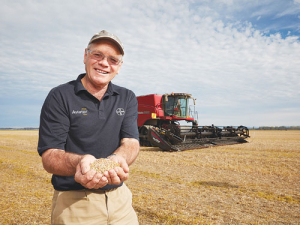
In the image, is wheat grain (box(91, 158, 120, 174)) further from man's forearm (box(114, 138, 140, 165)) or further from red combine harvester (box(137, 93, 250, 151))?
red combine harvester (box(137, 93, 250, 151))

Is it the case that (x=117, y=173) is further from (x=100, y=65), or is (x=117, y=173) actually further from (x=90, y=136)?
(x=100, y=65)

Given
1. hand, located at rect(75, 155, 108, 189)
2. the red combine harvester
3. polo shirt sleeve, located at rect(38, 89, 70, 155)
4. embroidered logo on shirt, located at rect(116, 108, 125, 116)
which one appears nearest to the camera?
hand, located at rect(75, 155, 108, 189)

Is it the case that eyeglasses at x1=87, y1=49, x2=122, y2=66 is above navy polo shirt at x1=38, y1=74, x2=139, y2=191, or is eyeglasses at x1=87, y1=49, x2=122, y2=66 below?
above

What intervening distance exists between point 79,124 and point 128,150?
1.22 feet

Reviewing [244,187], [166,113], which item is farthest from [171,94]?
[244,187]

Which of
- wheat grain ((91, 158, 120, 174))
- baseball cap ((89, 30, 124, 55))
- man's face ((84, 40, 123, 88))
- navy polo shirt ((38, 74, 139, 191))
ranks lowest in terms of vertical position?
wheat grain ((91, 158, 120, 174))

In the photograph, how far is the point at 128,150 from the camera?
160 centimetres

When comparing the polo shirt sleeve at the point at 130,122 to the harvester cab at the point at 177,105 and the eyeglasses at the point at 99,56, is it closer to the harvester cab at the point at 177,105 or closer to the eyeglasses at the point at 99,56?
the eyeglasses at the point at 99,56

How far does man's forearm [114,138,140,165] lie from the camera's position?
60.7 inches

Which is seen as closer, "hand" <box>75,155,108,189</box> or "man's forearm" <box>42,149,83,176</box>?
"hand" <box>75,155,108,189</box>

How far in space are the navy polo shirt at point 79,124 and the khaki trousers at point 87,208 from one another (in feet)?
0.20

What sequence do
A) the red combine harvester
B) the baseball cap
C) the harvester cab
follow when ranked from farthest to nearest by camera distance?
the harvester cab, the red combine harvester, the baseball cap

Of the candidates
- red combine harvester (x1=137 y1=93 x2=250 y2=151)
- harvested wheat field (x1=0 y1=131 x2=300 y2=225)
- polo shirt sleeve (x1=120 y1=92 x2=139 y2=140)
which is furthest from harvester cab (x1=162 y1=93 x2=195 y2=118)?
polo shirt sleeve (x1=120 y1=92 x2=139 y2=140)

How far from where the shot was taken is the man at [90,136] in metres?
1.47
